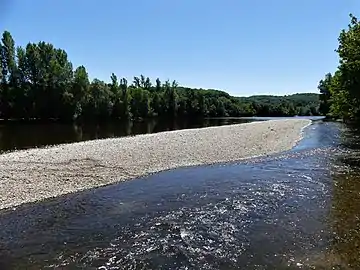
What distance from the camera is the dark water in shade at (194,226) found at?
32.5ft

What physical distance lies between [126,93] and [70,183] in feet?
332

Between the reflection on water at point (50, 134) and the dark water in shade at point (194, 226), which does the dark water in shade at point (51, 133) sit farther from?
the dark water in shade at point (194, 226)

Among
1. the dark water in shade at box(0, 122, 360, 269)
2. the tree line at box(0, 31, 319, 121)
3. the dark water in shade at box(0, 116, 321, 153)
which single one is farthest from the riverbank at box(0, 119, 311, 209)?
the tree line at box(0, 31, 319, 121)

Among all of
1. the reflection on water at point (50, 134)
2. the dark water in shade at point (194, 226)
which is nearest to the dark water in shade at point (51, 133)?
the reflection on water at point (50, 134)

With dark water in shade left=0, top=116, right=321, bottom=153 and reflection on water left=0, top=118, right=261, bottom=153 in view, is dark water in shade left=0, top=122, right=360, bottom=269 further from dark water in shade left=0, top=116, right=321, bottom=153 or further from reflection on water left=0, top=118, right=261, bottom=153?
reflection on water left=0, top=118, right=261, bottom=153

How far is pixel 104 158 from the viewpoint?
2558 cm

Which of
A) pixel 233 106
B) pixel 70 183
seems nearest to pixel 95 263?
pixel 70 183

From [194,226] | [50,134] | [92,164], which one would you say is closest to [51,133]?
[50,134]

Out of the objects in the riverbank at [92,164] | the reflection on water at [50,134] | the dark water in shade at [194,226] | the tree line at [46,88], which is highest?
the tree line at [46,88]

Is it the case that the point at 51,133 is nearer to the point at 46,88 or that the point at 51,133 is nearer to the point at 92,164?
the point at 92,164

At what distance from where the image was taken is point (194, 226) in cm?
1259

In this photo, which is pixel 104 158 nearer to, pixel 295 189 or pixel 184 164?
pixel 184 164

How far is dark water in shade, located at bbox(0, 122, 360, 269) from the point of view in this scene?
32.5ft

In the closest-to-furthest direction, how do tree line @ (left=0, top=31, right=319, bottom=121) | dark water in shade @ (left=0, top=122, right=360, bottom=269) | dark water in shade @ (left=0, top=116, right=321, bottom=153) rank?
dark water in shade @ (left=0, top=122, right=360, bottom=269) → dark water in shade @ (left=0, top=116, right=321, bottom=153) → tree line @ (left=0, top=31, right=319, bottom=121)
